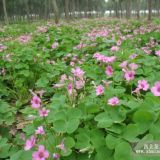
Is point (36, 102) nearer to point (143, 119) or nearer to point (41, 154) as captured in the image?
point (41, 154)

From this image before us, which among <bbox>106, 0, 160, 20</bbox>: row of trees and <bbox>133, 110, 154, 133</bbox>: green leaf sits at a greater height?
<bbox>133, 110, 154, 133</bbox>: green leaf

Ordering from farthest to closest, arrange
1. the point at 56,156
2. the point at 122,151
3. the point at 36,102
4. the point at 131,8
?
the point at 131,8 → the point at 36,102 → the point at 56,156 → the point at 122,151

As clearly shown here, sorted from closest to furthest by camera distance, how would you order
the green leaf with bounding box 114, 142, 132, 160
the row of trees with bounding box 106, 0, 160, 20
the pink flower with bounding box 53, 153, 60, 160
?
the green leaf with bounding box 114, 142, 132, 160
the pink flower with bounding box 53, 153, 60, 160
the row of trees with bounding box 106, 0, 160, 20

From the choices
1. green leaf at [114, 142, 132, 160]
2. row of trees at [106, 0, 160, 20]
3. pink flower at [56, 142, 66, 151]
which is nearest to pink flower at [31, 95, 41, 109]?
pink flower at [56, 142, 66, 151]

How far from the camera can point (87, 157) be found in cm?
189

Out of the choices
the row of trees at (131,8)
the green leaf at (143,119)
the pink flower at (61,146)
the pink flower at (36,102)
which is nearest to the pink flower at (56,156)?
the pink flower at (61,146)

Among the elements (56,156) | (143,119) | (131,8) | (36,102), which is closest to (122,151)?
(143,119)

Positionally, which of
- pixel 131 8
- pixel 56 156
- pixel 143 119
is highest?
pixel 143 119

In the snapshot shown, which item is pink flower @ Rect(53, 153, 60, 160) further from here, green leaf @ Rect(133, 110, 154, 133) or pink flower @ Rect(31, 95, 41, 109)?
green leaf @ Rect(133, 110, 154, 133)

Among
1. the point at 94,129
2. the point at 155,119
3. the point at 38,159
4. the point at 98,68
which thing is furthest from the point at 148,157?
the point at 98,68

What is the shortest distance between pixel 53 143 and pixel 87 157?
9.1 inches

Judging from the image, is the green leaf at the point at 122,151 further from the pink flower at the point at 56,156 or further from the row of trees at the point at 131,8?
the row of trees at the point at 131,8

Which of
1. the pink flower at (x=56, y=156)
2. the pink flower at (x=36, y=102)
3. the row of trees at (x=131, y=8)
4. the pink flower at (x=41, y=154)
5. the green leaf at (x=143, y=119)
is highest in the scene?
the pink flower at (x=36, y=102)

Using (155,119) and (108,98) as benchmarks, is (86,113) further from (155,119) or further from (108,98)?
(155,119)
